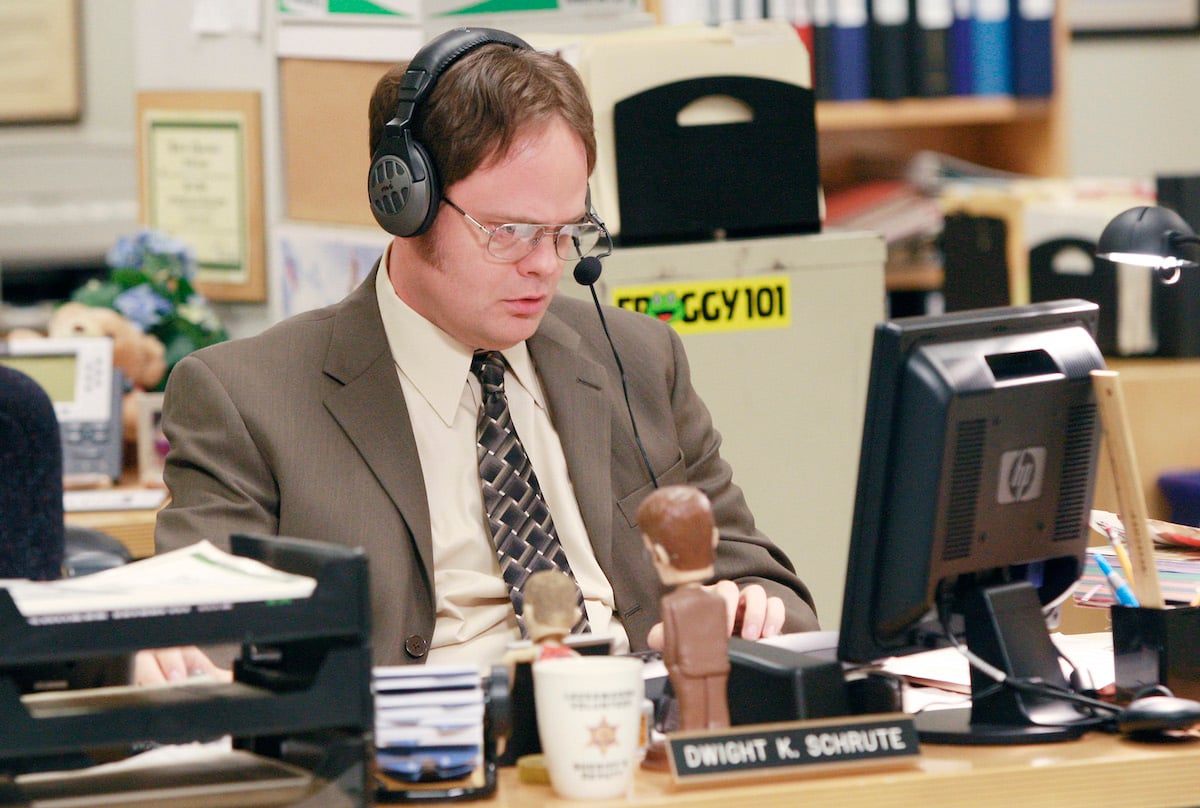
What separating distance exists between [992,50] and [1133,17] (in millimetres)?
760

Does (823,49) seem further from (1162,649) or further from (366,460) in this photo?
(1162,649)

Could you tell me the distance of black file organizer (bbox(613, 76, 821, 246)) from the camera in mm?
2189

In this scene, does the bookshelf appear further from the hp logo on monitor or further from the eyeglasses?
the hp logo on monitor

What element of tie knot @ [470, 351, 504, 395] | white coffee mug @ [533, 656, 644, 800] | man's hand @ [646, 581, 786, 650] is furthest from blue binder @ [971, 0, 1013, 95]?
white coffee mug @ [533, 656, 644, 800]

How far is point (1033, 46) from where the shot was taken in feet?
11.9

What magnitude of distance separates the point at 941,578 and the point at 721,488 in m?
0.62

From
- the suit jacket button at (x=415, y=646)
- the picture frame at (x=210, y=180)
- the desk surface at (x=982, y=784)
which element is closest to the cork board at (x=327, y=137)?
the picture frame at (x=210, y=180)

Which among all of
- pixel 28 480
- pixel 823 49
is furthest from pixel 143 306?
pixel 823 49

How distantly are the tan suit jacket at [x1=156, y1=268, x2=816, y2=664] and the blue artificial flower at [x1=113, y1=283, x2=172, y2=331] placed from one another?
48.4 inches

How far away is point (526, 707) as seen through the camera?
1195 mm

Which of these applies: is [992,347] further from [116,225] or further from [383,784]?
[116,225]

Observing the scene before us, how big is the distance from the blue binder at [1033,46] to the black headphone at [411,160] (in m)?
2.29

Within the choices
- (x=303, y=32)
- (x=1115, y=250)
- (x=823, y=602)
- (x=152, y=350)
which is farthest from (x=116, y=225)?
(x=1115, y=250)

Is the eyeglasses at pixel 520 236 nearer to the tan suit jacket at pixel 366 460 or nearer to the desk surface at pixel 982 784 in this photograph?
the tan suit jacket at pixel 366 460
